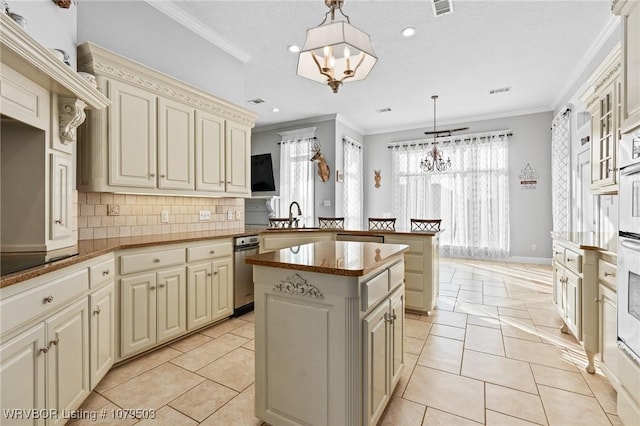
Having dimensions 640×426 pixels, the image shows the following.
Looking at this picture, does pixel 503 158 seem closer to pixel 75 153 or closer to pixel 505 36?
pixel 505 36

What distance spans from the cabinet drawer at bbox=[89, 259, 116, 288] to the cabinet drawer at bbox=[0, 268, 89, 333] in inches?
2.7

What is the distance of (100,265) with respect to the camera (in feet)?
6.51

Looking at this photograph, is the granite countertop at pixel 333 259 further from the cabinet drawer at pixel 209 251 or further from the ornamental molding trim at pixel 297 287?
the cabinet drawer at pixel 209 251

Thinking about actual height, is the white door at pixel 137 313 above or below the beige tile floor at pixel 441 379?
above

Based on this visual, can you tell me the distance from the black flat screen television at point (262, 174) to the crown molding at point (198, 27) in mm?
3179

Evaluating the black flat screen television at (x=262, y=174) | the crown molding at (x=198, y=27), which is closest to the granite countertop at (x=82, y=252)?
the crown molding at (x=198, y=27)

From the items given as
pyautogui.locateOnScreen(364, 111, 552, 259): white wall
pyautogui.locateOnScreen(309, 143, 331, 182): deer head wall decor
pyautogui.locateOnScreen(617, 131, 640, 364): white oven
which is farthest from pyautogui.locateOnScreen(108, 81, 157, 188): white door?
pyautogui.locateOnScreen(364, 111, 552, 259): white wall

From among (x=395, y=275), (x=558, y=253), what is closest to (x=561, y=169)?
(x=558, y=253)

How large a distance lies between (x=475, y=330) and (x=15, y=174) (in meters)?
3.87

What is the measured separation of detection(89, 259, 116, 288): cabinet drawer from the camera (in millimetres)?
1880

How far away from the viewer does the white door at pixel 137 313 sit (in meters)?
2.27

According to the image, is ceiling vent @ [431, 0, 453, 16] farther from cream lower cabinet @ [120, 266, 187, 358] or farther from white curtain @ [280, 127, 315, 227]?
white curtain @ [280, 127, 315, 227]

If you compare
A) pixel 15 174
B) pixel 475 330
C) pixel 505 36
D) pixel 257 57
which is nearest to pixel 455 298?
pixel 475 330

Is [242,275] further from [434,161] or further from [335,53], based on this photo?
[434,161]
